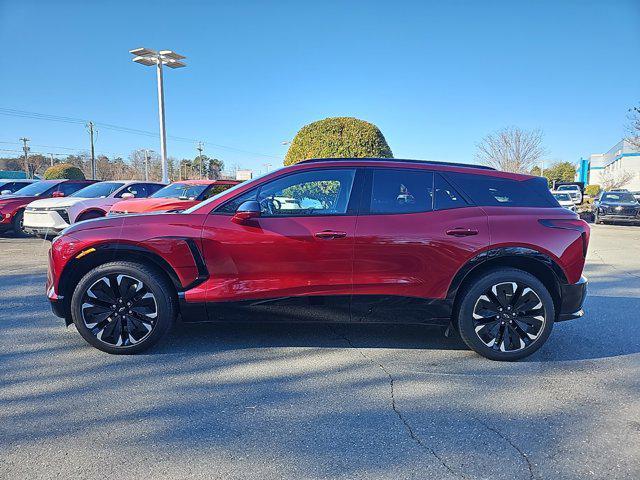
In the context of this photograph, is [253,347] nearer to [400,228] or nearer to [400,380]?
[400,380]

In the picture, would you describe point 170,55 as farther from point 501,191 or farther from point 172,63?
point 501,191

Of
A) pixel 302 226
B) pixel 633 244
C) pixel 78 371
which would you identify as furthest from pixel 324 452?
pixel 633 244

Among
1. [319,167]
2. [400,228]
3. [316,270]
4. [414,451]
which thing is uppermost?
[319,167]

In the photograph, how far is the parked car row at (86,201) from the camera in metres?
9.44

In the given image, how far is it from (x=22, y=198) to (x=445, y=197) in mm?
12707

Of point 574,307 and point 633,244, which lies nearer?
point 574,307

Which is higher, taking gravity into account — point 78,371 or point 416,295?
point 416,295

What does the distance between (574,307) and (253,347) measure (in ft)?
9.57

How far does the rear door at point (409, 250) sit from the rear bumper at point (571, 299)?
883 millimetres

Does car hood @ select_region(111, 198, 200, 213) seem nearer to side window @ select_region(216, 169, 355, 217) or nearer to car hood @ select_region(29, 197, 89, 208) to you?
car hood @ select_region(29, 197, 89, 208)

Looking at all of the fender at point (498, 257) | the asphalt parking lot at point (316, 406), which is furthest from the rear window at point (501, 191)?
the asphalt parking lot at point (316, 406)

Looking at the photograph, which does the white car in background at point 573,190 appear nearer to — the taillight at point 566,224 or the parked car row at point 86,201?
the parked car row at point 86,201

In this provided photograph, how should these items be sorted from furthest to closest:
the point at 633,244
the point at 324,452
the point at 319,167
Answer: the point at 633,244 → the point at 319,167 → the point at 324,452

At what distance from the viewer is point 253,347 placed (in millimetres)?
4051
